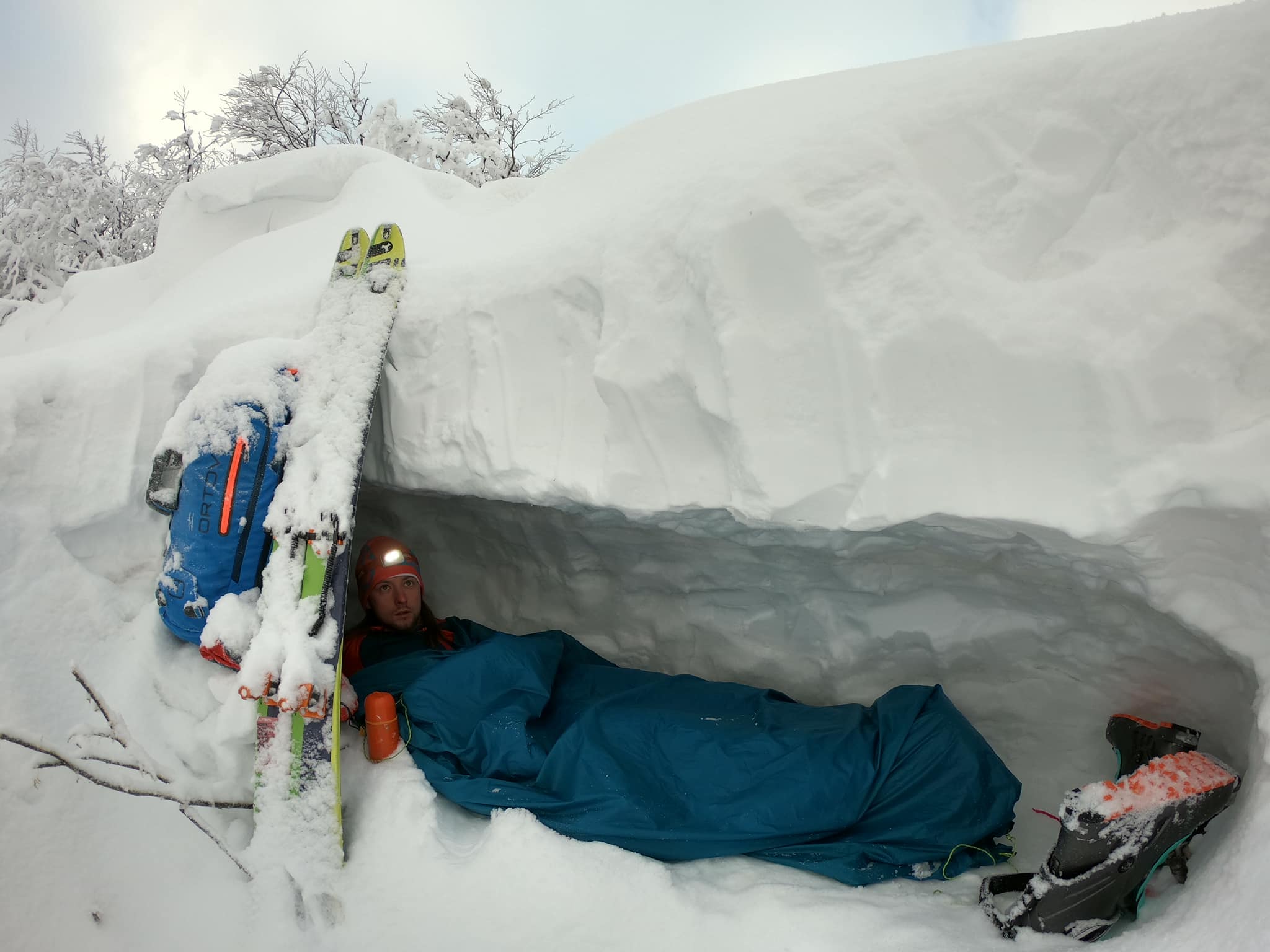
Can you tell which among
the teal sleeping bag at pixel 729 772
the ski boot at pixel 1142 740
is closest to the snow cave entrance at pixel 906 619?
the ski boot at pixel 1142 740

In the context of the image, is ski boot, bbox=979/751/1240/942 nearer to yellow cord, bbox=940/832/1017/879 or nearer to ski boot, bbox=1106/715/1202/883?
ski boot, bbox=1106/715/1202/883

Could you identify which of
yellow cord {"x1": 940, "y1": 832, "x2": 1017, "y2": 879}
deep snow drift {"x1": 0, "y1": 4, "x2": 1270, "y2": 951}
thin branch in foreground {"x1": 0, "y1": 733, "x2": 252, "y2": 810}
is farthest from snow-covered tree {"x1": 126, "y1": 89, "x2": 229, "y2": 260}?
yellow cord {"x1": 940, "y1": 832, "x2": 1017, "y2": 879}

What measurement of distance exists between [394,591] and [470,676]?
1.98ft

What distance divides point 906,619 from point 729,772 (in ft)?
2.42

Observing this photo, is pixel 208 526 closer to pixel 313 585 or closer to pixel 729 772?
pixel 313 585

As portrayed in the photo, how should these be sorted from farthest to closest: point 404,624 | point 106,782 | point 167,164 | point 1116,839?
point 167,164 < point 404,624 < point 106,782 < point 1116,839

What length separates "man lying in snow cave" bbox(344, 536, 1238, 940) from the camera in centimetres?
167

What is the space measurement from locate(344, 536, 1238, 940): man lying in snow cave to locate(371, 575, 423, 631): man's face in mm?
323

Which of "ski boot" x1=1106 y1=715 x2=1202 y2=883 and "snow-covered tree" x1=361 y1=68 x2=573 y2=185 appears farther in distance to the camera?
"snow-covered tree" x1=361 y1=68 x2=573 y2=185

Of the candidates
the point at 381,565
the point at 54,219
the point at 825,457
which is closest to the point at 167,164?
the point at 54,219

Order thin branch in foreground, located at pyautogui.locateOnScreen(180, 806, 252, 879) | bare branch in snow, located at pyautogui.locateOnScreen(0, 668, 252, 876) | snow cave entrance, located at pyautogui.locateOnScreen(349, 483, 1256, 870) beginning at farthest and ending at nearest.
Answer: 1. snow cave entrance, located at pyautogui.locateOnScreen(349, 483, 1256, 870)
2. thin branch in foreground, located at pyautogui.locateOnScreen(180, 806, 252, 879)
3. bare branch in snow, located at pyautogui.locateOnScreen(0, 668, 252, 876)

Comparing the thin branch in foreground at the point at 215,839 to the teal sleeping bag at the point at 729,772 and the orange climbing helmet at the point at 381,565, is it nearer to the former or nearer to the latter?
the teal sleeping bag at the point at 729,772

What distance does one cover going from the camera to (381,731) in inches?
75.2

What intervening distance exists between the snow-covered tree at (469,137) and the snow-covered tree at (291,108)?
5.10ft
